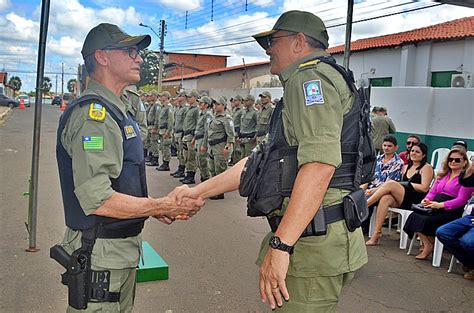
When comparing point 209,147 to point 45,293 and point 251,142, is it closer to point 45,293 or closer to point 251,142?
point 251,142

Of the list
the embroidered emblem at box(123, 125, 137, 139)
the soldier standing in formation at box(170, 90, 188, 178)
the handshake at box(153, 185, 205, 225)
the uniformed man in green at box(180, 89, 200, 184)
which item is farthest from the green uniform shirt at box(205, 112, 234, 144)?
the embroidered emblem at box(123, 125, 137, 139)

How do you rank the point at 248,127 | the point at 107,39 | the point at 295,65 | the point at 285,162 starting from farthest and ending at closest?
the point at 248,127 → the point at 107,39 → the point at 295,65 → the point at 285,162

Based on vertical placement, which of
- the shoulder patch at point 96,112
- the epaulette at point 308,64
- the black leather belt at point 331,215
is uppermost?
the epaulette at point 308,64

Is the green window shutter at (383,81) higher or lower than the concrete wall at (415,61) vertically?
lower

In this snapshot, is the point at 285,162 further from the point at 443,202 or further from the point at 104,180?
the point at 443,202

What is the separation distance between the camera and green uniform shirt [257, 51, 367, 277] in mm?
1751

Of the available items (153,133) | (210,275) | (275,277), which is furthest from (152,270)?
(153,133)

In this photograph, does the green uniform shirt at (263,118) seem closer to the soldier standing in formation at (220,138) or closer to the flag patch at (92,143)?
the soldier standing in formation at (220,138)

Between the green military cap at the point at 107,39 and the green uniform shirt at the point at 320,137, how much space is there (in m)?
0.80

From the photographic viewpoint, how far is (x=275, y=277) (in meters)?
1.76

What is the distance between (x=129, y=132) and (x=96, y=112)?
191 millimetres

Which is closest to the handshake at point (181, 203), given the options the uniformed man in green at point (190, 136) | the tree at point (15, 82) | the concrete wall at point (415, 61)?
the uniformed man in green at point (190, 136)

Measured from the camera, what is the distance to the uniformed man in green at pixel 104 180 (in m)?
2.04

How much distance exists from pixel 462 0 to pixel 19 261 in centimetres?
535
